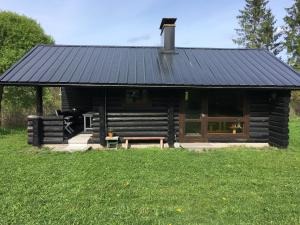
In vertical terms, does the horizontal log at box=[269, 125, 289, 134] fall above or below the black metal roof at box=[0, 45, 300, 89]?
below

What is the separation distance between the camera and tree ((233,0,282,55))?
32.4m

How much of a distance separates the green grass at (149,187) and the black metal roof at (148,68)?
2344 millimetres

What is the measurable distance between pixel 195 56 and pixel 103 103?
181 inches

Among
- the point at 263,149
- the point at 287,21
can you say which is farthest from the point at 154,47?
the point at 287,21

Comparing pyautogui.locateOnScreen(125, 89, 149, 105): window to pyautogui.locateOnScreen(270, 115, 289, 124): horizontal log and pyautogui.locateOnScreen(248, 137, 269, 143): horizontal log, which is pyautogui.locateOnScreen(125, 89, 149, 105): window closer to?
pyautogui.locateOnScreen(248, 137, 269, 143): horizontal log

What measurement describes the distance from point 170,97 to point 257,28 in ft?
83.3

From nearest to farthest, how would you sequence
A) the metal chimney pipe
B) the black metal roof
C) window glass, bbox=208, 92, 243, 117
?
1. the black metal roof
2. window glass, bbox=208, 92, 243, 117
3. the metal chimney pipe

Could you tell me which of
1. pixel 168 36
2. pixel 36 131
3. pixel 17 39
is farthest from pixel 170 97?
pixel 17 39

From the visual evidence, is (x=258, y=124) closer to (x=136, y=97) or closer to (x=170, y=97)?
(x=170, y=97)

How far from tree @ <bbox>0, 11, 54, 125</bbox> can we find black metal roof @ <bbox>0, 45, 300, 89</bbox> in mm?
4566

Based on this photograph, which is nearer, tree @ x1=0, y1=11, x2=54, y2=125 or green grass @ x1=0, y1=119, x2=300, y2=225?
green grass @ x1=0, y1=119, x2=300, y2=225

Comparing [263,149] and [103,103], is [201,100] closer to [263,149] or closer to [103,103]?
[263,149]

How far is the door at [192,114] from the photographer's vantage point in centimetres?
1138

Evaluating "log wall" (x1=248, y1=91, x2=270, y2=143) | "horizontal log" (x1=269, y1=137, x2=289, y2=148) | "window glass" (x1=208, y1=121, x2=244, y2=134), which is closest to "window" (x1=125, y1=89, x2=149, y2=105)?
"window glass" (x1=208, y1=121, x2=244, y2=134)
